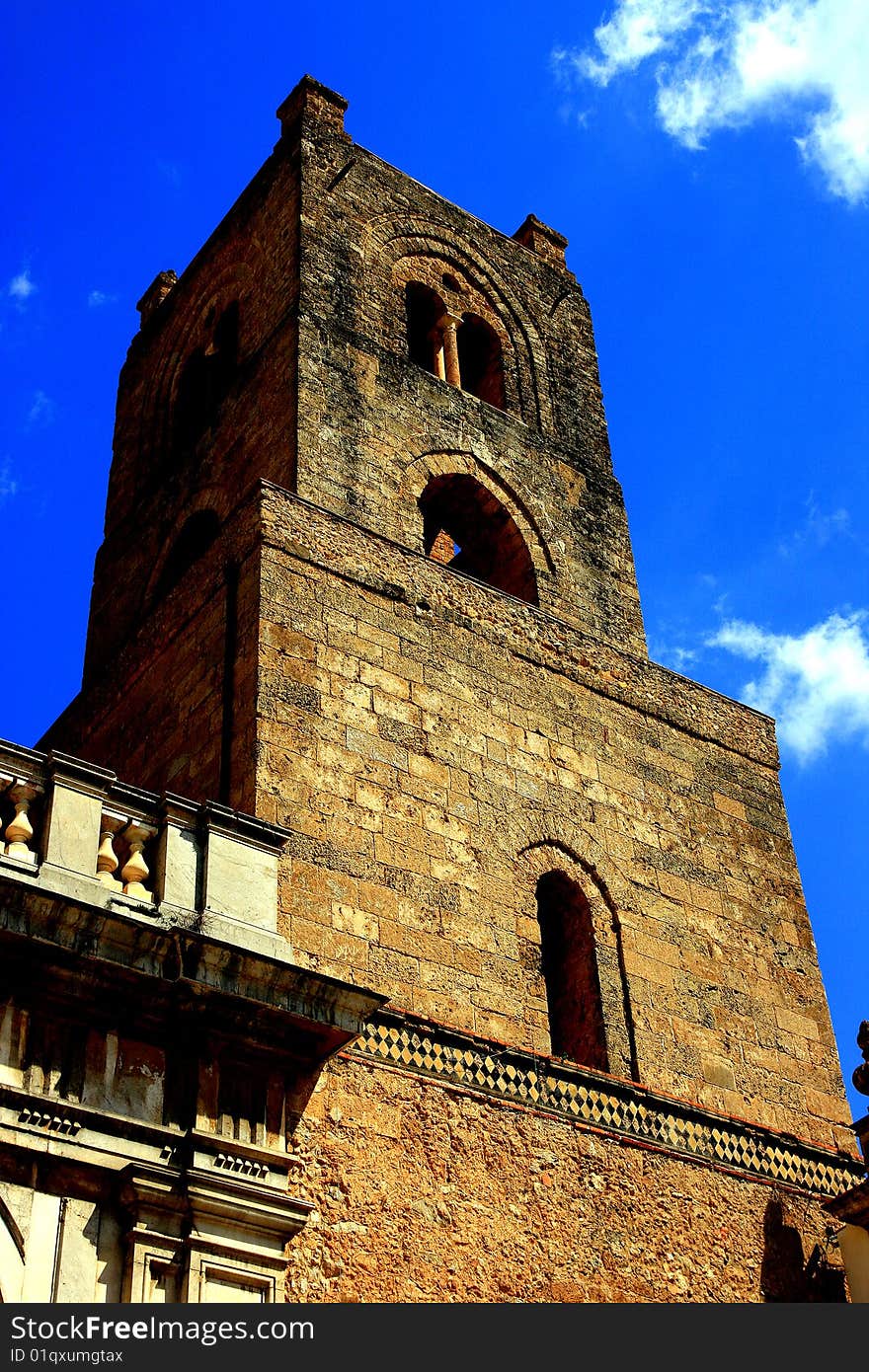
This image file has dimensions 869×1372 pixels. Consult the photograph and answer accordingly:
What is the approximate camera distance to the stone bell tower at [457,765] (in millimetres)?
10750

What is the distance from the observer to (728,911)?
13.8 metres

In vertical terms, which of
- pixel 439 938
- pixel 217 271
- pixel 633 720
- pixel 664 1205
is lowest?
pixel 664 1205

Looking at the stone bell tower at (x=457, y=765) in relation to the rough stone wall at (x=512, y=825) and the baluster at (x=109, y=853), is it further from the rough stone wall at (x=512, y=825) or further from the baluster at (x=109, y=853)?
the baluster at (x=109, y=853)

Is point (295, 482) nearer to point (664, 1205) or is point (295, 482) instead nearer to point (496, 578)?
point (496, 578)

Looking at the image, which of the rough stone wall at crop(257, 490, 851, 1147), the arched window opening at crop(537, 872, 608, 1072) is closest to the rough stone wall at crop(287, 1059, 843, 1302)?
the rough stone wall at crop(257, 490, 851, 1147)

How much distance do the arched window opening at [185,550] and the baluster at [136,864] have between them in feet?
22.0

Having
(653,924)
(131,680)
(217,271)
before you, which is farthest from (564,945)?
(217,271)

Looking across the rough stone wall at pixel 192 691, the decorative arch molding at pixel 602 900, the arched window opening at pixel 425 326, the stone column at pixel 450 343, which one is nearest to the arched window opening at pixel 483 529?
the stone column at pixel 450 343
